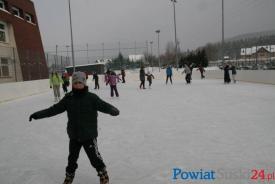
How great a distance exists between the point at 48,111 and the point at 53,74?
10306 millimetres

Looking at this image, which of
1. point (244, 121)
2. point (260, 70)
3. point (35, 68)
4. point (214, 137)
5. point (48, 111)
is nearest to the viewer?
point (48, 111)

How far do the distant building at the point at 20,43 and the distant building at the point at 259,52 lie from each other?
1524 centimetres

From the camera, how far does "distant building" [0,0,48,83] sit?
1692 cm

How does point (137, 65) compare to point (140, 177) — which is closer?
point (140, 177)

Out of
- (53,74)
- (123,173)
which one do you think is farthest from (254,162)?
(53,74)

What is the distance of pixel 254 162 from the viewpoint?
3.74 meters

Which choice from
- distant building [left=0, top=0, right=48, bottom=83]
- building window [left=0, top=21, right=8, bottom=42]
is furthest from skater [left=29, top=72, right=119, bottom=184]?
building window [left=0, top=21, right=8, bottom=42]

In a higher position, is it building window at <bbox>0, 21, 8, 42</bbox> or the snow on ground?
building window at <bbox>0, 21, 8, 42</bbox>

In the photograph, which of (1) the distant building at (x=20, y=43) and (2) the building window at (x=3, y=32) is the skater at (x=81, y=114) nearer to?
(1) the distant building at (x=20, y=43)

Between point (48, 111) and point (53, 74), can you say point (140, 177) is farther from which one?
point (53, 74)

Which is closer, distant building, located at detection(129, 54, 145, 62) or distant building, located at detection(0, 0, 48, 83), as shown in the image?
distant building, located at detection(0, 0, 48, 83)

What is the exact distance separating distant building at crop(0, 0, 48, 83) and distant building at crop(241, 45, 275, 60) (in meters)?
15.2

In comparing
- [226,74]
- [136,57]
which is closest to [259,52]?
[226,74]

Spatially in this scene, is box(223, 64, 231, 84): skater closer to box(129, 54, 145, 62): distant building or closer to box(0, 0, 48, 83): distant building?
box(0, 0, 48, 83): distant building
